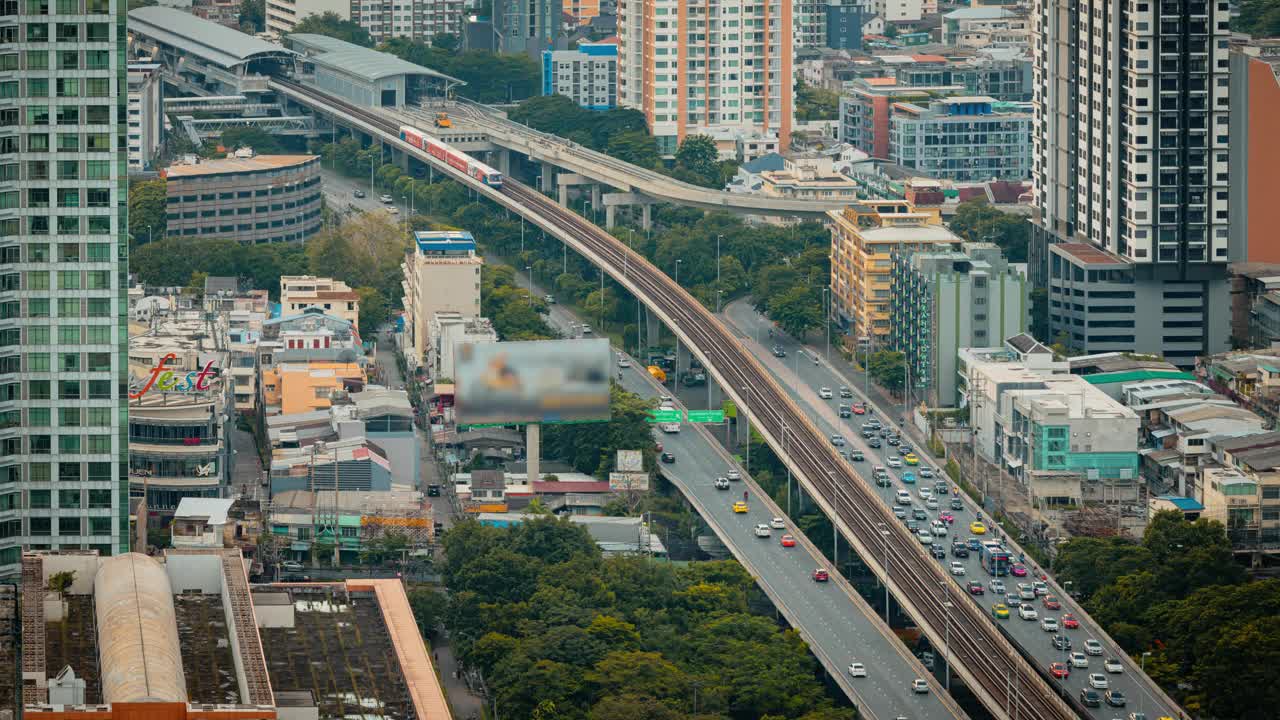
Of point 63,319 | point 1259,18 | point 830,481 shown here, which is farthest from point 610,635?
point 1259,18

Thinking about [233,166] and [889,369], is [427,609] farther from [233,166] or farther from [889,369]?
[233,166]

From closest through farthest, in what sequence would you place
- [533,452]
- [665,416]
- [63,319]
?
1. [63,319]
2. [533,452]
3. [665,416]

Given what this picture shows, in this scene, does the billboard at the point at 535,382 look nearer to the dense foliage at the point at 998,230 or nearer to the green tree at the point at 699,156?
the dense foliage at the point at 998,230

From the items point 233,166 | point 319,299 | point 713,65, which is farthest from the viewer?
point 713,65

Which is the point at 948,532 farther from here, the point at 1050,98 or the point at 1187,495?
the point at 1050,98

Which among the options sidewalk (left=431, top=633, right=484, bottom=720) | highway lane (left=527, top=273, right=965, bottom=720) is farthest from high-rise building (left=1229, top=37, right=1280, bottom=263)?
sidewalk (left=431, top=633, right=484, bottom=720)

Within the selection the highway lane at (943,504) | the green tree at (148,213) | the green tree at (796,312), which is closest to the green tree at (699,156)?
the highway lane at (943,504)

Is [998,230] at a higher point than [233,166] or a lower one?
lower
